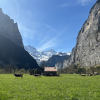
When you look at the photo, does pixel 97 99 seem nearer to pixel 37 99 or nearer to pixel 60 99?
pixel 60 99

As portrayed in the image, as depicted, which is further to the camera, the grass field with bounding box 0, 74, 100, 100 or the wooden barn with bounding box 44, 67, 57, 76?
the wooden barn with bounding box 44, 67, 57, 76

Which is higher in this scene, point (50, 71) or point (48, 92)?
point (50, 71)

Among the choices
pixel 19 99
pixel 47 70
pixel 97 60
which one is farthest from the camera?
pixel 97 60

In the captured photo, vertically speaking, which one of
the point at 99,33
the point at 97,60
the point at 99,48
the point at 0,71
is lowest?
the point at 0,71

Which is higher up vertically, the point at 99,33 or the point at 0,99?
the point at 99,33

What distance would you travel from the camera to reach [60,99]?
33.1ft

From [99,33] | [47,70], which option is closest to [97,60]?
[99,33]

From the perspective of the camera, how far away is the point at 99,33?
654ft

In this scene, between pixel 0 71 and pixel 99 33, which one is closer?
pixel 0 71

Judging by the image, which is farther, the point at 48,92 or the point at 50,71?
the point at 50,71

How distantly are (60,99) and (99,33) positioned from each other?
219 meters

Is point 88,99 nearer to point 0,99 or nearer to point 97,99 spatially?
point 97,99

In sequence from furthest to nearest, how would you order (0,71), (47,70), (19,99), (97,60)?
(97,60), (0,71), (47,70), (19,99)

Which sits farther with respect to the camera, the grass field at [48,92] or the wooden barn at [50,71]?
the wooden barn at [50,71]
